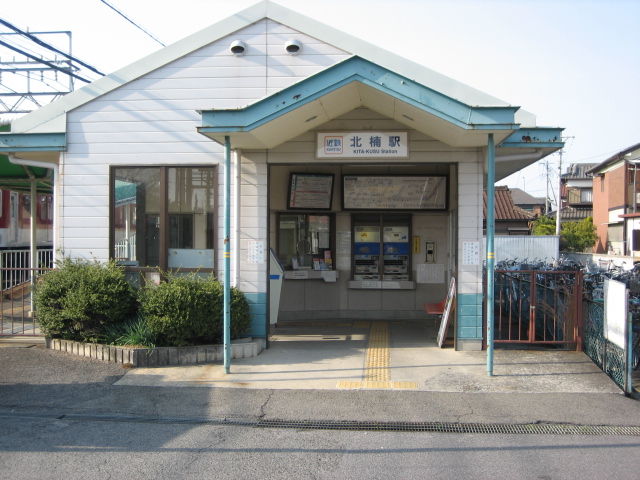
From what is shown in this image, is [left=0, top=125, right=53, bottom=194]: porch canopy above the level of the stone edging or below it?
above

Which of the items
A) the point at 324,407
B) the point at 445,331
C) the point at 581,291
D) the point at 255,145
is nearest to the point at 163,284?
the point at 255,145

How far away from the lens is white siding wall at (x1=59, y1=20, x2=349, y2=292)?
9062 millimetres

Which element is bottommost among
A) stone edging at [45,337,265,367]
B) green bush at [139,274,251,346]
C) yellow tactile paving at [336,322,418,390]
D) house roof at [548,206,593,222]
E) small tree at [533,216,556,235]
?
yellow tactile paving at [336,322,418,390]

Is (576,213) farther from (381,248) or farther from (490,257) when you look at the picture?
(490,257)

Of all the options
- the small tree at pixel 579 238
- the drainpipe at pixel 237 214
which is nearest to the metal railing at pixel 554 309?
the drainpipe at pixel 237 214

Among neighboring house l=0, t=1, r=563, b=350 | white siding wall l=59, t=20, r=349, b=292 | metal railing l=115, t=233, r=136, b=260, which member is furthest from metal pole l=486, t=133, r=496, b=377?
metal railing l=115, t=233, r=136, b=260

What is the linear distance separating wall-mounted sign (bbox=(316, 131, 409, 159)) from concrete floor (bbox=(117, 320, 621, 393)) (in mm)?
3099

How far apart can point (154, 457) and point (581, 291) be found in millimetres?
6437

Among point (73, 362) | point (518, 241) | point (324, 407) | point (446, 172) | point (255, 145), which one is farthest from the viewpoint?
point (518, 241)

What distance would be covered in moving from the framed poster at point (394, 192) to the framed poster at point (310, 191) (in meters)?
0.34

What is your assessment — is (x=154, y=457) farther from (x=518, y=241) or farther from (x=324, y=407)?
(x=518, y=241)

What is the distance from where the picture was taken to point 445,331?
8.98 metres

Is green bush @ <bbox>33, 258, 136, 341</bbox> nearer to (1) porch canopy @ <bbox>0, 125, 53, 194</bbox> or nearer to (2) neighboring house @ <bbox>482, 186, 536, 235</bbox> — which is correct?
(1) porch canopy @ <bbox>0, 125, 53, 194</bbox>

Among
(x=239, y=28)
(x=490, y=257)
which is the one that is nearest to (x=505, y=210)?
(x=239, y=28)
